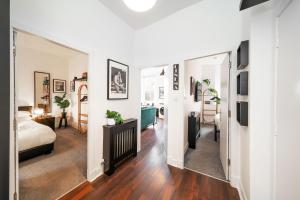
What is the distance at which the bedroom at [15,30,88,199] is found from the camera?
6.43 feet

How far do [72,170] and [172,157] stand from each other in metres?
1.86

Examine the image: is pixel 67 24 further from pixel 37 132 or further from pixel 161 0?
pixel 37 132

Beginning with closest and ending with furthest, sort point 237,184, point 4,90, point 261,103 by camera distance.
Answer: point 4,90
point 261,103
point 237,184

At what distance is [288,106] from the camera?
1.00m

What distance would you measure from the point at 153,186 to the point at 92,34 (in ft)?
8.38

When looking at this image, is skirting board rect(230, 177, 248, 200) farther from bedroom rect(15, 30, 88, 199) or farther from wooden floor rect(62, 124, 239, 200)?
bedroom rect(15, 30, 88, 199)

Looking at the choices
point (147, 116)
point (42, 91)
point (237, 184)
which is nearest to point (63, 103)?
point (42, 91)

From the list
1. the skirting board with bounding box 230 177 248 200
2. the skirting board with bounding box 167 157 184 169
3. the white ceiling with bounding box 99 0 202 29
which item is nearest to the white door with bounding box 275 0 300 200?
the skirting board with bounding box 230 177 248 200

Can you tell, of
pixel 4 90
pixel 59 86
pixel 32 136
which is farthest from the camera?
pixel 59 86

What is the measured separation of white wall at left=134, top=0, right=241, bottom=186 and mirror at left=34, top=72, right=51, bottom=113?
3.98m

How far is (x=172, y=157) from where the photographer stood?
94.2 inches

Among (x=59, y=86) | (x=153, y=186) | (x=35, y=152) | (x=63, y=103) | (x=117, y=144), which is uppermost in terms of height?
(x=59, y=86)

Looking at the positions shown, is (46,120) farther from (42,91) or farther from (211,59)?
(211,59)

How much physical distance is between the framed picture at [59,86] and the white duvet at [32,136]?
2429 millimetres
